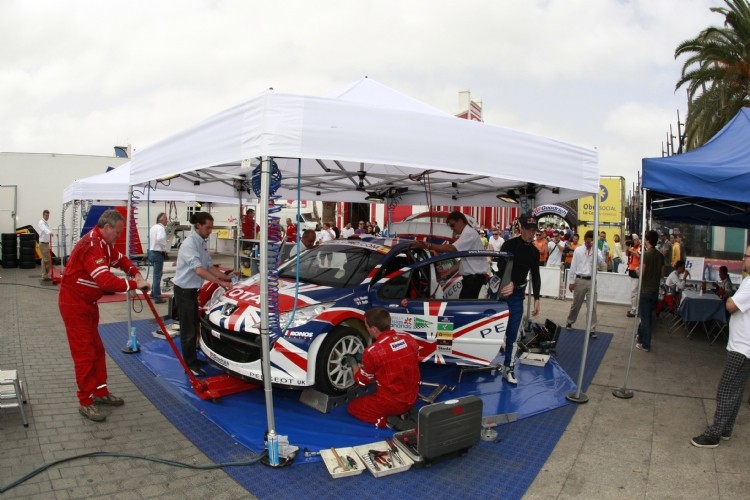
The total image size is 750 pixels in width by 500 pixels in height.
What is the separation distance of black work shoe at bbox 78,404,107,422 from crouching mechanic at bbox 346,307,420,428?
93.7 inches

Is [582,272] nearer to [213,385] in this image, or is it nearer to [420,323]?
[420,323]

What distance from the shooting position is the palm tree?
1322 centimetres

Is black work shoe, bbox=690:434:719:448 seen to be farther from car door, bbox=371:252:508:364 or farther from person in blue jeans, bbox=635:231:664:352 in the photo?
person in blue jeans, bbox=635:231:664:352

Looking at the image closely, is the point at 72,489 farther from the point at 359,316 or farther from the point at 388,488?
the point at 359,316

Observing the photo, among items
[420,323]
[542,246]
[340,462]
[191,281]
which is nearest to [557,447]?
[420,323]

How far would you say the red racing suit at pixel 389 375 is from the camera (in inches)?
168


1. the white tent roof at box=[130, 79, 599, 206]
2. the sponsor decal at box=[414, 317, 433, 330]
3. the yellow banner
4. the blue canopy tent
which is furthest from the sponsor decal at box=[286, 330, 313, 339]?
the yellow banner

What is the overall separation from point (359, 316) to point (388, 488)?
1893 mm

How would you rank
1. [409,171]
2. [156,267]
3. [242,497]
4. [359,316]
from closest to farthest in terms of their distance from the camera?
[242,497]
[359,316]
[409,171]
[156,267]

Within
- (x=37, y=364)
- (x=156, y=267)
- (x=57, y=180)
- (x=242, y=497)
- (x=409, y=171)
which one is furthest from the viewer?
(x=57, y=180)

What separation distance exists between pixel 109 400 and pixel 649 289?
767 centimetres

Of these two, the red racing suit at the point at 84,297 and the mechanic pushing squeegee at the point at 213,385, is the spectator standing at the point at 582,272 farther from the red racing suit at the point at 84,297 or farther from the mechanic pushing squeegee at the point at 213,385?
the red racing suit at the point at 84,297

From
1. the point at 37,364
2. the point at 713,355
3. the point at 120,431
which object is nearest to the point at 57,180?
the point at 37,364

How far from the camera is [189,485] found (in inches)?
140
